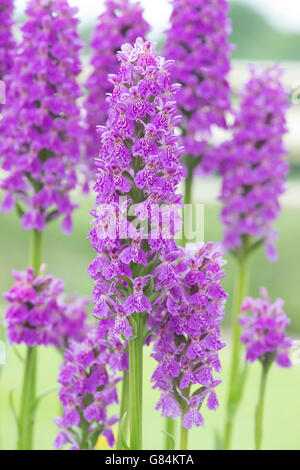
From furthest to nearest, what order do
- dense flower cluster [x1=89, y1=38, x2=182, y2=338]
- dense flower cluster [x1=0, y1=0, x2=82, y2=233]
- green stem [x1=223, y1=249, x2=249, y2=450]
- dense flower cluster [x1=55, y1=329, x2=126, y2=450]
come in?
green stem [x1=223, y1=249, x2=249, y2=450] → dense flower cluster [x1=0, y1=0, x2=82, y2=233] → dense flower cluster [x1=55, y1=329, x2=126, y2=450] → dense flower cluster [x1=89, y1=38, x2=182, y2=338]

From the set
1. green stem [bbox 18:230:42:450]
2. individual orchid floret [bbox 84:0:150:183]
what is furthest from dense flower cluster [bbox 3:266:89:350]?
individual orchid floret [bbox 84:0:150:183]

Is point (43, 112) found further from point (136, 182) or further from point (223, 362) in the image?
point (223, 362)

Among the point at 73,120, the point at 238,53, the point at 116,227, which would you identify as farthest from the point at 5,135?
the point at 238,53

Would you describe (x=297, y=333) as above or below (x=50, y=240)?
below

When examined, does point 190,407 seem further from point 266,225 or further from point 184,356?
point 266,225

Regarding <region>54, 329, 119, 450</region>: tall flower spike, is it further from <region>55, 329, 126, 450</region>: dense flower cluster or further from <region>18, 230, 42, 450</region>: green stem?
<region>18, 230, 42, 450</region>: green stem

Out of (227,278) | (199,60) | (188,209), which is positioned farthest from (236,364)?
(227,278)
